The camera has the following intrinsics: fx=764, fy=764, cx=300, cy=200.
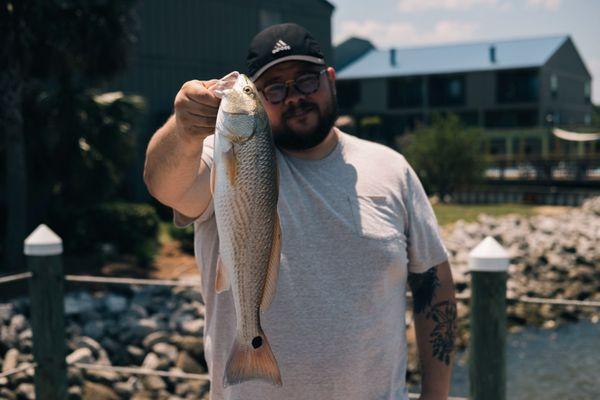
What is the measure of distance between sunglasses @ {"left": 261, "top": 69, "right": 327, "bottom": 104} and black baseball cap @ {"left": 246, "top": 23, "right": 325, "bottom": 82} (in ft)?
0.17

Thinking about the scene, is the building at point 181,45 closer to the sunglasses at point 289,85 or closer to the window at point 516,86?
the window at point 516,86

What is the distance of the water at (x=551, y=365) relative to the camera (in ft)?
39.4

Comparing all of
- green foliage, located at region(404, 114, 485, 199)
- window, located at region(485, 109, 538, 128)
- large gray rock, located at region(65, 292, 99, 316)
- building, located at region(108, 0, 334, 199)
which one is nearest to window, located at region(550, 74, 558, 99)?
window, located at region(485, 109, 538, 128)

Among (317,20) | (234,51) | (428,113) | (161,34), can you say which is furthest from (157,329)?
(428,113)

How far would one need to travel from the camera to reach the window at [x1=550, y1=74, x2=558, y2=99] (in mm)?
42078

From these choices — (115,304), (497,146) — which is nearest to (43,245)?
(115,304)

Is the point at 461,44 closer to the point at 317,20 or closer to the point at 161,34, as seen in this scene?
the point at 317,20

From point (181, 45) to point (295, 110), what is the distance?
2222 cm

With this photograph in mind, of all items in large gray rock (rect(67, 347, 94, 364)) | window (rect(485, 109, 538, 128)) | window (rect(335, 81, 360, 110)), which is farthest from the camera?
window (rect(335, 81, 360, 110))

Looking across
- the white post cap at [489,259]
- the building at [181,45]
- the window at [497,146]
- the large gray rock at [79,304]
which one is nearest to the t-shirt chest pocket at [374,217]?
the white post cap at [489,259]

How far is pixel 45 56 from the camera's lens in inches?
563

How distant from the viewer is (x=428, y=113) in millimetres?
42562

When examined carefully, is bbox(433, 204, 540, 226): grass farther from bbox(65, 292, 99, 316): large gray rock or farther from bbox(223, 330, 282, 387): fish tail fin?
bbox(223, 330, 282, 387): fish tail fin

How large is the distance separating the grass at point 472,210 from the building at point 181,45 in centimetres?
882
